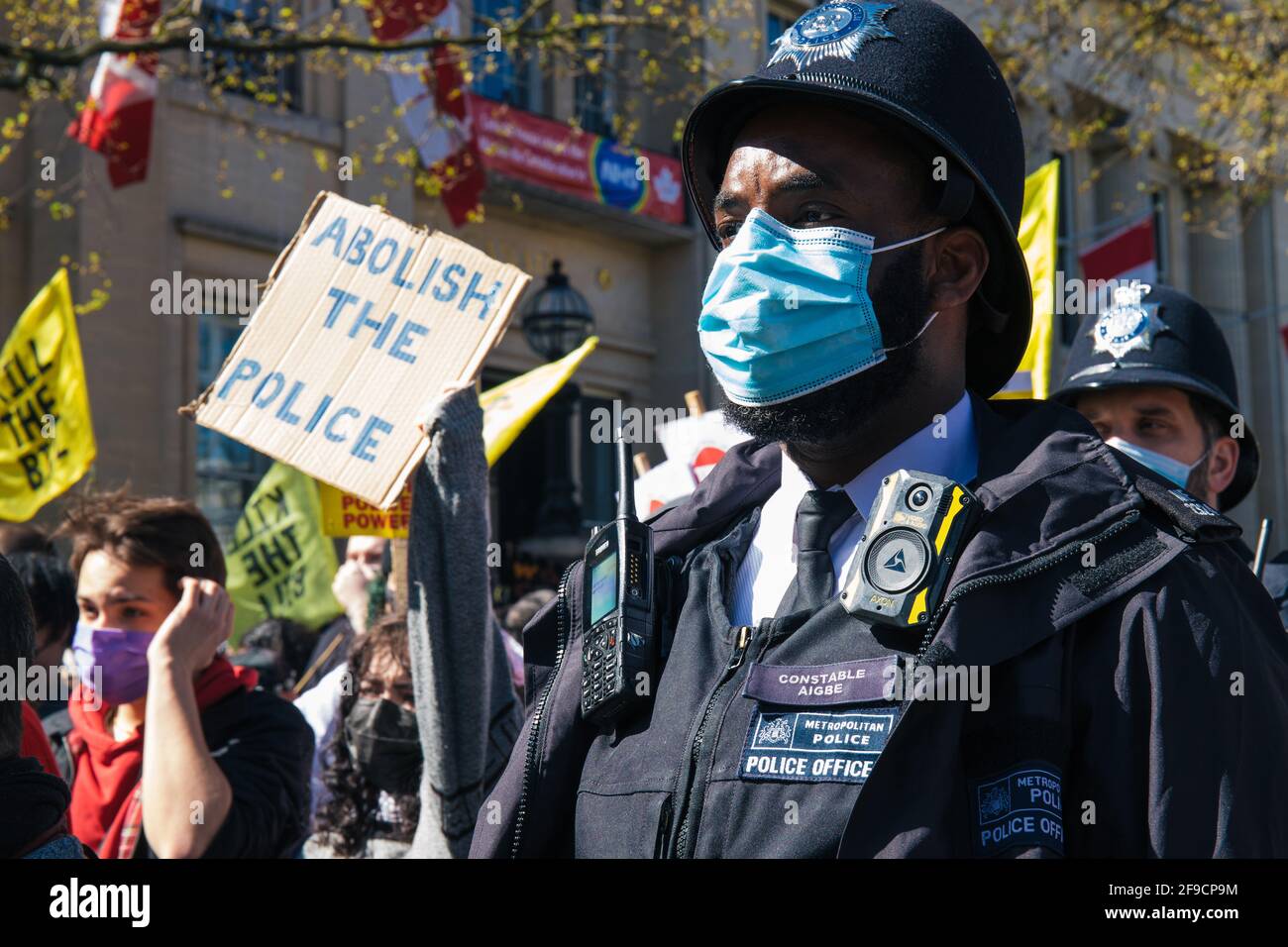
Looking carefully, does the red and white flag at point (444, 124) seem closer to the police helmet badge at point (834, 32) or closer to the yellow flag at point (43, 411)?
the yellow flag at point (43, 411)

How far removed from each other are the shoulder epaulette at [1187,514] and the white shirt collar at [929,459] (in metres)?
0.29

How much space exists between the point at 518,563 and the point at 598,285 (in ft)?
14.3

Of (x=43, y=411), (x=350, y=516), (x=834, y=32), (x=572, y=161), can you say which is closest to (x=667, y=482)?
(x=350, y=516)

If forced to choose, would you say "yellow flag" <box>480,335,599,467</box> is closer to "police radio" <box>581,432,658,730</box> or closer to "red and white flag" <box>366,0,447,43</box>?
"police radio" <box>581,432,658,730</box>

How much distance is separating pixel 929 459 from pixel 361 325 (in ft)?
7.65

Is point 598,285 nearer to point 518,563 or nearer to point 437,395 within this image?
point 518,563

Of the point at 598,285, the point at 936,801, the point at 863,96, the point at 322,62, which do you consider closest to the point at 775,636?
the point at 936,801

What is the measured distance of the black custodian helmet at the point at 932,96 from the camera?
2.12m

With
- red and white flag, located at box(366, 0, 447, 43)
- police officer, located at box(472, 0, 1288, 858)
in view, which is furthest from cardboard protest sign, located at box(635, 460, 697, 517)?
red and white flag, located at box(366, 0, 447, 43)

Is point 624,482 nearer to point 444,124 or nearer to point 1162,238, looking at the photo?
point 444,124

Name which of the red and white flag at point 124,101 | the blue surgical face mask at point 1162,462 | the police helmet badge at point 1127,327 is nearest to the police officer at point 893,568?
the blue surgical face mask at point 1162,462

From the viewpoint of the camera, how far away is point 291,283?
4.31 metres

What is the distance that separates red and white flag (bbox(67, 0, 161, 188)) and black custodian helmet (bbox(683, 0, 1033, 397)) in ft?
28.3
